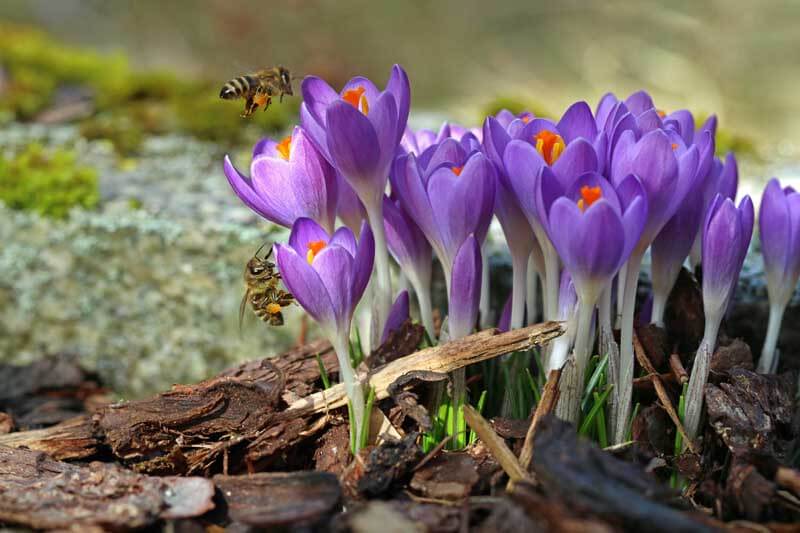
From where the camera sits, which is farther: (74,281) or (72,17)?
(72,17)

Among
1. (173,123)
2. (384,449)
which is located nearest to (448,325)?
(384,449)

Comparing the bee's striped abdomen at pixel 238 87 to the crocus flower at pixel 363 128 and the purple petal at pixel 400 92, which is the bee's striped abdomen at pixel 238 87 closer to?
the crocus flower at pixel 363 128

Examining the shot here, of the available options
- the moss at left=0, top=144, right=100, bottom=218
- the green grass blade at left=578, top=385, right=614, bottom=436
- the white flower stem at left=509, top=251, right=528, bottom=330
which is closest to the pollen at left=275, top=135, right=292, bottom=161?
the white flower stem at left=509, top=251, right=528, bottom=330

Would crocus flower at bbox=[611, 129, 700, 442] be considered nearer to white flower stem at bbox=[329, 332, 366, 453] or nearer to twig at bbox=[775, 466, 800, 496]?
twig at bbox=[775, 466, 800, 496]

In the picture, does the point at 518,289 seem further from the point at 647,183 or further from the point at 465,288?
the point at 647,183

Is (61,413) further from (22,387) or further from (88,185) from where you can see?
(88,185)

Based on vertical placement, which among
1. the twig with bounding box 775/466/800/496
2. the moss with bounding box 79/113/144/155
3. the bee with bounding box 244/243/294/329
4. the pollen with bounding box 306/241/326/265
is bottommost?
the twig with bounding box 775/466/800/496
